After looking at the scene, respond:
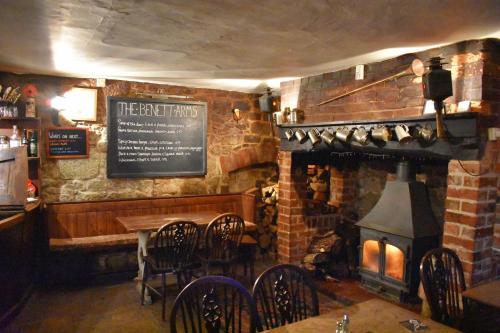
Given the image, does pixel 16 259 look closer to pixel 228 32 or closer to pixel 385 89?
pixel 228 32

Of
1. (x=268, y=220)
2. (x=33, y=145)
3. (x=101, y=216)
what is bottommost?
(x=268, y=220)

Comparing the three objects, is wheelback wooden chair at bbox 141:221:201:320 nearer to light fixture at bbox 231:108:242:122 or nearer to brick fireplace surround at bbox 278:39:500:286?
brick fireplace surround at bbox 278:39:500:286

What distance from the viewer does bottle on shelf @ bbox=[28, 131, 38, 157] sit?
14.0 feet

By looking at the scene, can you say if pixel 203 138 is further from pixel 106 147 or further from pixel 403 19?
pixel 403 19

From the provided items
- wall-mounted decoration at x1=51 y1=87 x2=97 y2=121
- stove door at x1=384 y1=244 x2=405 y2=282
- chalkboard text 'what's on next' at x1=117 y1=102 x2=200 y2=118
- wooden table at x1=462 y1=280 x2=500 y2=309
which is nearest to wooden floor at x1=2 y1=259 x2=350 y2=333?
stove door at x1=384 y1=244 x2=405 y2=282

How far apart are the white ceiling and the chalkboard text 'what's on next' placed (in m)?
0.76

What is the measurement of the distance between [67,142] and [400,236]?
378cm

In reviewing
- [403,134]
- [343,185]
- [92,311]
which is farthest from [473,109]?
[92,311]

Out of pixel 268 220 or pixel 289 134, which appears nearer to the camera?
pixel 289 134

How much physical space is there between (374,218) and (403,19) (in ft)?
6.35

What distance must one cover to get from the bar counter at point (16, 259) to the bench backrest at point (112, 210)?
0.81 ft

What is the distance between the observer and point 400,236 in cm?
339

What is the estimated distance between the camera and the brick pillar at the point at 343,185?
15.7 feet

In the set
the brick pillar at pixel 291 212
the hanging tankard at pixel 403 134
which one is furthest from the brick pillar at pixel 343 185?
the hanging tankard at pixel 403 134
